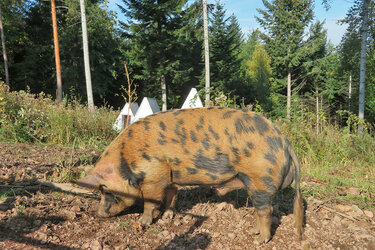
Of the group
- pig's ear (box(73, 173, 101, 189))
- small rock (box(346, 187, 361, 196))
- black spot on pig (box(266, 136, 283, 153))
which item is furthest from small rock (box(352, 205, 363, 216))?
pig's ear (box(73, 173, 101, 189))

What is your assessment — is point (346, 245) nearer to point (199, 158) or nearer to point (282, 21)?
point (199, 158)

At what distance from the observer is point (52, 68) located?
79.0 feet

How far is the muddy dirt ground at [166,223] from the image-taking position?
8.43 ft

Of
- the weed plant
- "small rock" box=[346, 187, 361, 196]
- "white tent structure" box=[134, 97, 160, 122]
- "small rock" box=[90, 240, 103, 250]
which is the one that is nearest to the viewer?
"small rock" box=[90, 240, 103, 250]

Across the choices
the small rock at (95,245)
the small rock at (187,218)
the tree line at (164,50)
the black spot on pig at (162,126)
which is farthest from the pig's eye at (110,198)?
the tree line at (164,50)

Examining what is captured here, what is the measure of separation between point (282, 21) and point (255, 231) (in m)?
30.9

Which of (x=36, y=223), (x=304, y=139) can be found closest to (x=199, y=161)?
(x=36, y=223)

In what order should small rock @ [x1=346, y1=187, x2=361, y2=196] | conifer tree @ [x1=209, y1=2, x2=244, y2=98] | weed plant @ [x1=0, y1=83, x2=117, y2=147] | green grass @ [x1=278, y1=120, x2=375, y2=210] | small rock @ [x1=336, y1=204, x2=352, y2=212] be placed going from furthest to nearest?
conifer tree @ [x1=209, y1=2, x2=244, y2=98], weed plant @ [x1=0, y1=83, x2=117, y2=147], green grass @ [x1=278, y1=120, x2=375, y2=210], small rock @ [x1=346, y1=187, x2=361, y2=196], small rock @ [x1=336, y1=204, x2=352, y2=212]

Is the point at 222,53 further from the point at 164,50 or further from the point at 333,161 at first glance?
→ the point at 333,161

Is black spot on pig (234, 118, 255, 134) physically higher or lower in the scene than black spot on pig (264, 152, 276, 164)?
higher

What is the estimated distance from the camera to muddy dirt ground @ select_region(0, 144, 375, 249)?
257cm

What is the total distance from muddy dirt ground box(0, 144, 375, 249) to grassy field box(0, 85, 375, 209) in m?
0.66

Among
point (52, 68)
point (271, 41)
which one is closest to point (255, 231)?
point (52, 68)

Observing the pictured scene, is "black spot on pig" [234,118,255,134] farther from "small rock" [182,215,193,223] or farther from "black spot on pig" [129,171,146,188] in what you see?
"small rock" [182,215,193,223]
